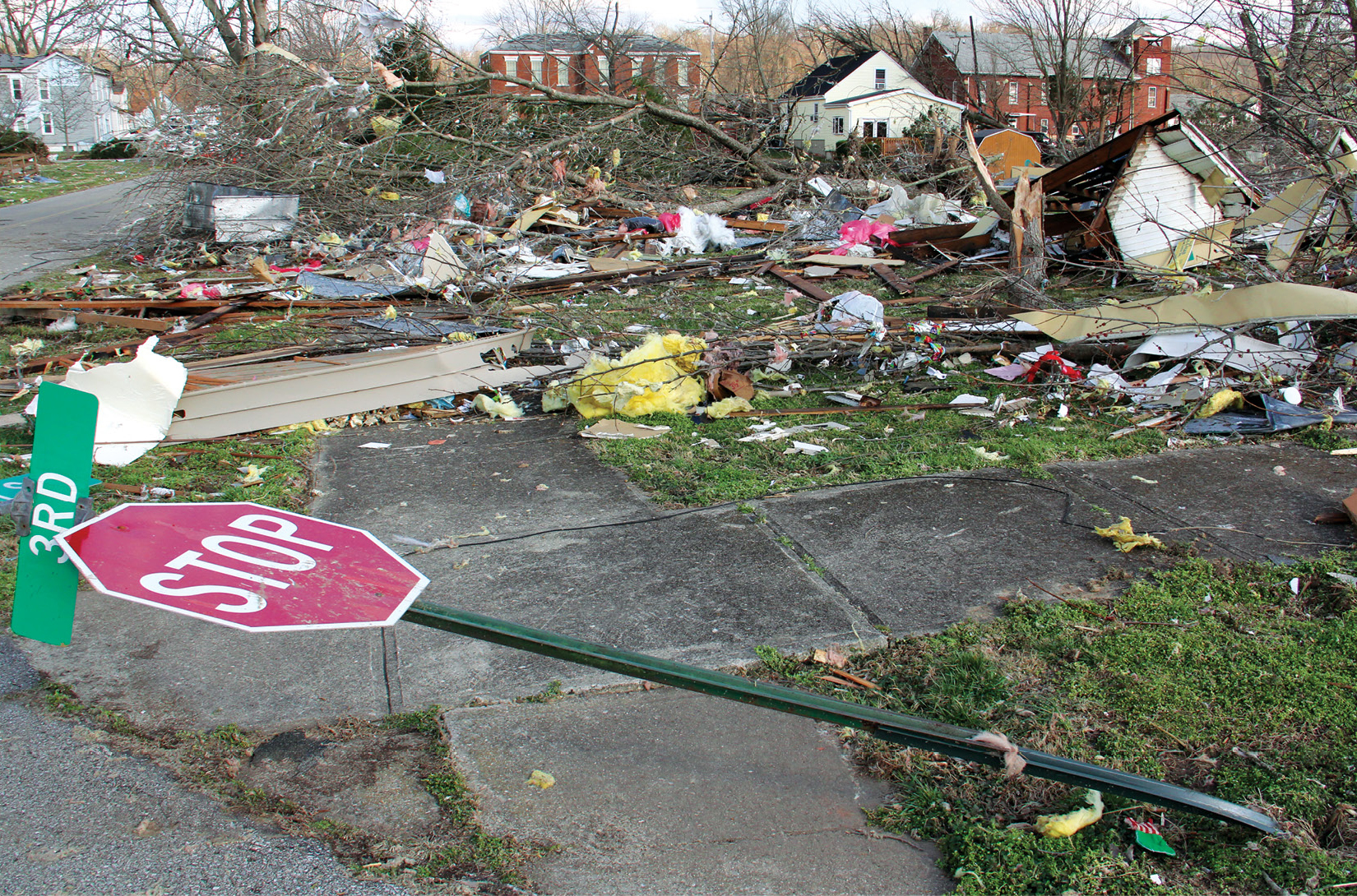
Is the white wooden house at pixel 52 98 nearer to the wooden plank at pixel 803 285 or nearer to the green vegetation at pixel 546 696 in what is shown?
the wooden plank at pixel 803 285

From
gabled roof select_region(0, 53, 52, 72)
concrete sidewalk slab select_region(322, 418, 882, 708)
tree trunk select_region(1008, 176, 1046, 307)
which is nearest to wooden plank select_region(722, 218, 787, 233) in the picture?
tree trunk select_region(1008, 176, 1046, 307)

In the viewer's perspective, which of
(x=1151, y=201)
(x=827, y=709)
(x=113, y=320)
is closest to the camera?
(x=827, y=709)

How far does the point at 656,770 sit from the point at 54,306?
768 centimetres

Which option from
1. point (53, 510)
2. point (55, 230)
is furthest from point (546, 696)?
point (55, 230)

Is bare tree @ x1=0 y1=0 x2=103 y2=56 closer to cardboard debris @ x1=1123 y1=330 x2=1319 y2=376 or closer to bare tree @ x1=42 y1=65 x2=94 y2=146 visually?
bare tree @ x1=42 y1=65 x2=94 y2=146

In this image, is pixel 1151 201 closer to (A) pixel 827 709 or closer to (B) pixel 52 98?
(A) pixel 827 709

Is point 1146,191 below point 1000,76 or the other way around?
below

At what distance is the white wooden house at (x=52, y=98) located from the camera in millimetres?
44312

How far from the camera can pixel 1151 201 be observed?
916 centimetres

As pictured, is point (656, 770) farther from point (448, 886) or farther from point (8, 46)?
point (8, 46)

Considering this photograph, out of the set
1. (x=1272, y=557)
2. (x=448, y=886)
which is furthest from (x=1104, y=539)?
(x=448, y=886)

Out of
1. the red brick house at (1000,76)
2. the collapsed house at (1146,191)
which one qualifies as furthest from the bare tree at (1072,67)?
the collapsed house at (1146,191)

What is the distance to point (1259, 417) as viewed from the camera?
15.3ft

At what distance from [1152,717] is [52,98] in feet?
195
